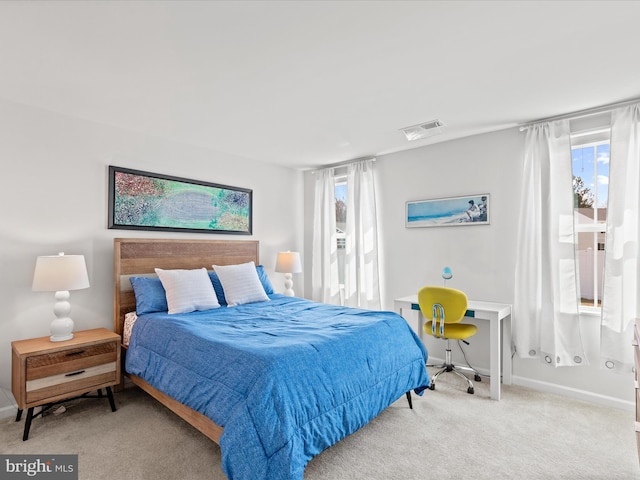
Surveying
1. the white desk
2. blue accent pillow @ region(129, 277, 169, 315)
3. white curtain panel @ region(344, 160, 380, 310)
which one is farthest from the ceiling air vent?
blue accent pillow @ region(129, 277, 169, 315)

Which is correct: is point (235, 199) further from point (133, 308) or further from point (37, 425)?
point (37, 425)

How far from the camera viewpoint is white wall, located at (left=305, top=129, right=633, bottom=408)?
302 cm

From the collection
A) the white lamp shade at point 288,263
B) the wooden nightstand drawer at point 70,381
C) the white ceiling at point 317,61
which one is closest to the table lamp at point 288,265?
the white lamp shade at point 288,263

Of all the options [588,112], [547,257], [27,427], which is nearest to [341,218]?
[547,257]

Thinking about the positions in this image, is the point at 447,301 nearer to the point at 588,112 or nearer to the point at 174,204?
the point at 588,112

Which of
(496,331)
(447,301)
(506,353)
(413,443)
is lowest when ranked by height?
(413,443)

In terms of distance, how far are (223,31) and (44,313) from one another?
2.70 meters

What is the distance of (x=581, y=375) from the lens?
2992 millimetres

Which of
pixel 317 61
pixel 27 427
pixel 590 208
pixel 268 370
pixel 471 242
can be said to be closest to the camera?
pixel 268 370

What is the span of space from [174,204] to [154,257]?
2.04ft

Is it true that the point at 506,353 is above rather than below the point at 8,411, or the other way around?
above

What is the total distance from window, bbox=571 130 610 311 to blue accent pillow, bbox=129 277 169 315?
3.69m

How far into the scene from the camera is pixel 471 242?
3.67 meters

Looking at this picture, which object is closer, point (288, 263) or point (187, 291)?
point (187, 291)
